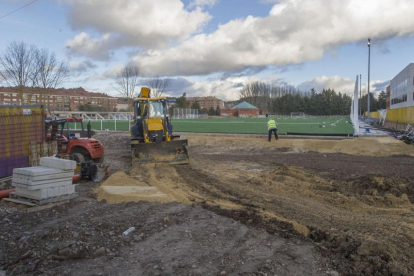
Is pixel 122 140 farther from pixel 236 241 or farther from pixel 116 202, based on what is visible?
pixel 236 241

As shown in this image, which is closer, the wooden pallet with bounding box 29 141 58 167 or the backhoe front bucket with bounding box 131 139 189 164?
the wooden pallet with bounding box 29 141 58 167

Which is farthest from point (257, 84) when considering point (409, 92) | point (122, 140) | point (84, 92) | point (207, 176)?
point (207, 176)

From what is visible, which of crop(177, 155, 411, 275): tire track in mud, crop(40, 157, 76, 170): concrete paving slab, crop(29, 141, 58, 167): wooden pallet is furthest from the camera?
crop(29, 141, 58, 167): wooden pallet

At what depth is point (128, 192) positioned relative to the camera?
796cm

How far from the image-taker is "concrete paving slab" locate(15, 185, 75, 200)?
6977 mm

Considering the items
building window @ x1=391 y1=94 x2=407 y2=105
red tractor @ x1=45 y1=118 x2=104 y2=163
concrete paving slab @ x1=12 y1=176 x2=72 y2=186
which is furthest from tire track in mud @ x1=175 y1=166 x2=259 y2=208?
building window @ x1=391 y1=94 x2=407 y2=105

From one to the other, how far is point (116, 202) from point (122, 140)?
52.4 ft

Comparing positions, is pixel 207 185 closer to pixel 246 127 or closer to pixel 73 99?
pixel 246 127

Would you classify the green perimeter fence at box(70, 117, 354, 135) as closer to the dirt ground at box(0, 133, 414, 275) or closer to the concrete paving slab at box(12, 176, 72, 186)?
the dirt ground at box(0, 133, 414, 275)

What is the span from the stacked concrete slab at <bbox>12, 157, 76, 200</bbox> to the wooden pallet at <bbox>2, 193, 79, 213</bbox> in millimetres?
78

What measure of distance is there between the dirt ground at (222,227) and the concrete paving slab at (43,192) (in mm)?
384

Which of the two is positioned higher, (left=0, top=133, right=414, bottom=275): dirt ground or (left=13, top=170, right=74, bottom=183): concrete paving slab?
(left=13, top=170, right=74, bottom=183): concrete paving slab

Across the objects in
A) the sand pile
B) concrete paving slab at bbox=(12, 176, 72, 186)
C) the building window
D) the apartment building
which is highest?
the apartment building

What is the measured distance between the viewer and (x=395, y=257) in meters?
4.43
